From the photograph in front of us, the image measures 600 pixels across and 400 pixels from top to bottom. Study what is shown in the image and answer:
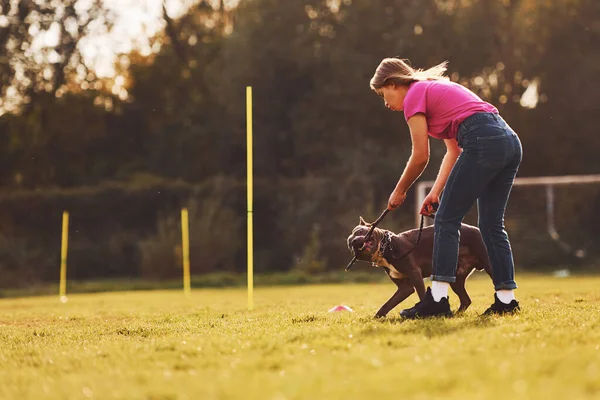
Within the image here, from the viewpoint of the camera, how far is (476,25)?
2636 cm

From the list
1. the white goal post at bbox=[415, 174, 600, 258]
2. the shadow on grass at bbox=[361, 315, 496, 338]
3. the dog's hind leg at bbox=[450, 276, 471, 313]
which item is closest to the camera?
the shadow on grass at bbox=[361, 315, 496, 338]

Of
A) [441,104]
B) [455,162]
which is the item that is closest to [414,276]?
[455,162]

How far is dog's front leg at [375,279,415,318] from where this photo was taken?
6.48 meters

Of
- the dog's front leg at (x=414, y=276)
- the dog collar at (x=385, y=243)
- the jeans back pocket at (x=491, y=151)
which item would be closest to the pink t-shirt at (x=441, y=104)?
the jeans back pocket at (x=491, y=151)

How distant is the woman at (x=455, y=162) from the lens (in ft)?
18.4

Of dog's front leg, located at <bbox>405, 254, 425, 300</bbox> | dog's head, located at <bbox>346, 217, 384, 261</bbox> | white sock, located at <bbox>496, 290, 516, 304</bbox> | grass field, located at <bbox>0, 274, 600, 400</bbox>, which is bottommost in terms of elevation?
grass field, located at <bbox>0, 274, 600, 400</bbox>

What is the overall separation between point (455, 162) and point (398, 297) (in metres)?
1.27

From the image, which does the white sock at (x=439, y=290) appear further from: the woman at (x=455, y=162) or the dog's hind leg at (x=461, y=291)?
the dog's hind leg at (x=461, y=291)

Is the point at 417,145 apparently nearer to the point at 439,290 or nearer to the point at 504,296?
the point at 439,290

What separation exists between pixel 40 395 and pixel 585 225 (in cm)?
1899

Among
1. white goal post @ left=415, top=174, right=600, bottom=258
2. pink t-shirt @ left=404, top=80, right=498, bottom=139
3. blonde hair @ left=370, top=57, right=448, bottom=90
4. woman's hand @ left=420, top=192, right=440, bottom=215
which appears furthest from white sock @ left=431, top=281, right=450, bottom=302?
white goal post @ left=415, top=174, right=600, bottom=258

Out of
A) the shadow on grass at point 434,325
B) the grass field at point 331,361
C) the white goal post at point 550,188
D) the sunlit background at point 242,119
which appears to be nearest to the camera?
the grass field at point 331,361

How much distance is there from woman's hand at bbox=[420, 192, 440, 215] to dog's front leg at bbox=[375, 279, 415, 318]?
670 millimetres

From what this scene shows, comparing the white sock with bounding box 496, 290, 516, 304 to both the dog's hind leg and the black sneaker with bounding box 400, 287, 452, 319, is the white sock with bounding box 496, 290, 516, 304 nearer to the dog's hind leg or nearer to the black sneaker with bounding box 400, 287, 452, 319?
the black sneaker with bounding box 400, 287, 452, 319
